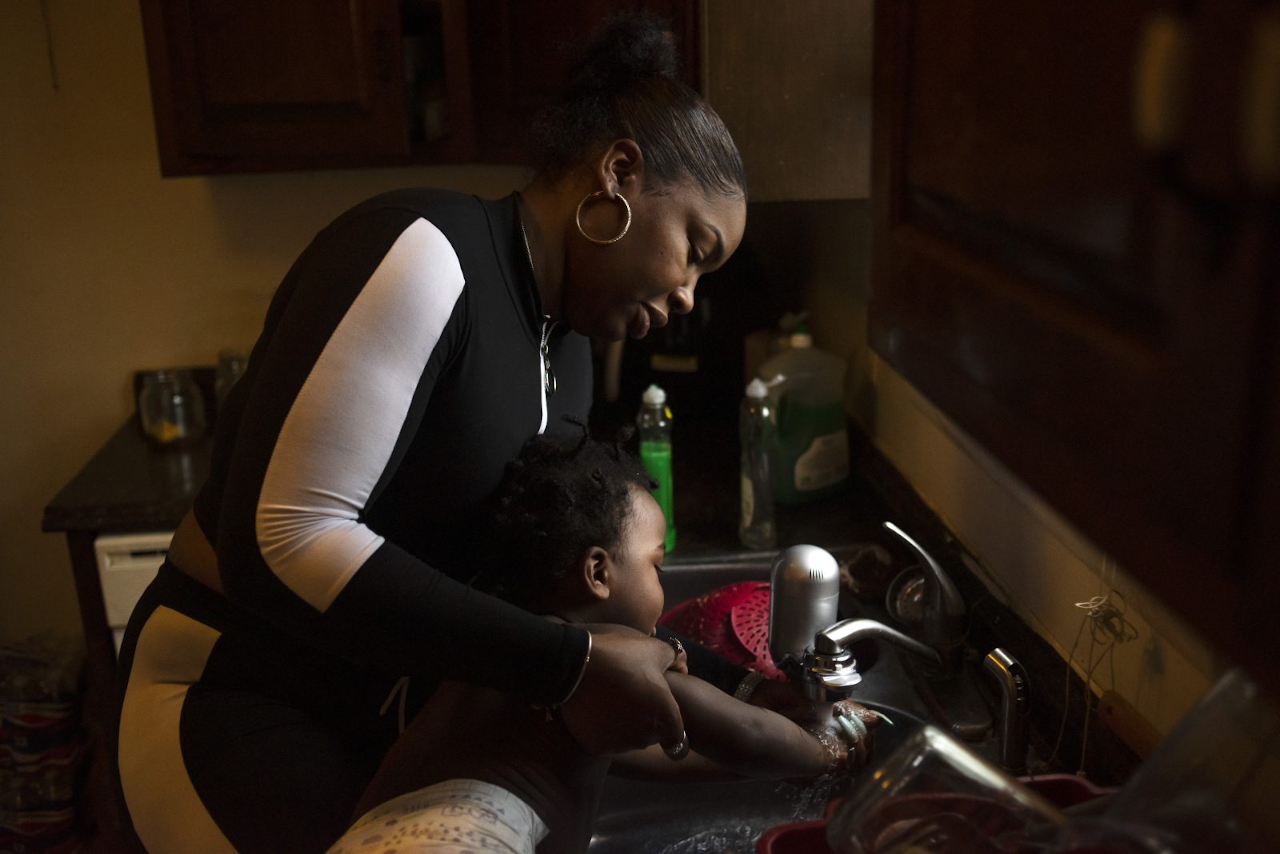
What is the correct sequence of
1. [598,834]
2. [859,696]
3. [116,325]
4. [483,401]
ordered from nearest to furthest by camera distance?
[483,401], [598,834], [859,696], [116,325]

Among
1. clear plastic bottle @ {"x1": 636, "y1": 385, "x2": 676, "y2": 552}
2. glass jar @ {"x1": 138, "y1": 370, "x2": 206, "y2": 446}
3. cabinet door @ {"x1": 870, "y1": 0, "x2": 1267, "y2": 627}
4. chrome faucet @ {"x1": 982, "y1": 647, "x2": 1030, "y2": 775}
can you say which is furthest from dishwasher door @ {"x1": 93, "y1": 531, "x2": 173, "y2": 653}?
cabinet door @ {"x1": 870, "y1": 0, "x2": 1267, "y2": 627}

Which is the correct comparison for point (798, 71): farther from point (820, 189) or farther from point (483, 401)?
point (483, 401)

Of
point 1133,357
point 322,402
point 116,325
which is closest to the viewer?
point 1133,357

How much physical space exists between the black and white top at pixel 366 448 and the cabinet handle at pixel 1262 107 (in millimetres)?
662

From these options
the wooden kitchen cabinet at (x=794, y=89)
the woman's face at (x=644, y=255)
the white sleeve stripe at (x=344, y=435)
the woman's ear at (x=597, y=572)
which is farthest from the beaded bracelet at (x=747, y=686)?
the wooden kitchen cabinet at (x=794, y=89)

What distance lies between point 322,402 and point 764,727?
1.79 ft

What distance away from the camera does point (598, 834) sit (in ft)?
4.10

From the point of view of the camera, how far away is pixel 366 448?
0.91m

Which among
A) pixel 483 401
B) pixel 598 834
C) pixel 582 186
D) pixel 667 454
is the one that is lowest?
pixel 598 834

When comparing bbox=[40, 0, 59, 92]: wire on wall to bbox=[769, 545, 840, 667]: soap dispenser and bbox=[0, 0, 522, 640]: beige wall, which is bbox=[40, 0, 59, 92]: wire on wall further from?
bbox=[769, 545, 840, 667]: soap dispenser

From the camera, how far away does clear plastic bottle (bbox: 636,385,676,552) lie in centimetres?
182

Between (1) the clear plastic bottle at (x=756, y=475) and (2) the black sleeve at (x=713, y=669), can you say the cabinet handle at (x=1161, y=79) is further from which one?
(1) the clear plastic bottle at (x=756, y=475)

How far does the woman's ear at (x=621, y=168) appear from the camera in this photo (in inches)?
43.2

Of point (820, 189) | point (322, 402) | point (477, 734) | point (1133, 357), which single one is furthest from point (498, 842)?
point (820, 189)
